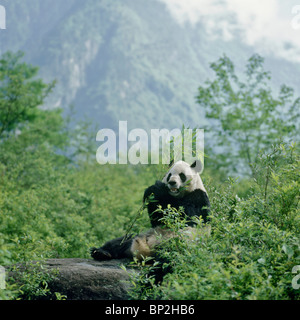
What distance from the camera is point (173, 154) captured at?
18.1 ft

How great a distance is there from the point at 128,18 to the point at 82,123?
88.8 m

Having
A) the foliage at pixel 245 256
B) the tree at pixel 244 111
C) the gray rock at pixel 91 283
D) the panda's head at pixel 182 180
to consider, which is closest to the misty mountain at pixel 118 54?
the tree at pixel 244 111

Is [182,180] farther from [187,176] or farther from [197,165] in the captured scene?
[197,165]

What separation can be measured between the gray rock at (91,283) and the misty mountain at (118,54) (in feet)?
212

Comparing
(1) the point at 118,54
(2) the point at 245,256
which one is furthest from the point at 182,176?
(1) the point at 118,54

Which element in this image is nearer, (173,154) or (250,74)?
(173,154)

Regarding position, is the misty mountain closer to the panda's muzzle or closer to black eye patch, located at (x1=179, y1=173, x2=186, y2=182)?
black eye patch, located at (x1=179, y1=173, x2=186, y2=182)

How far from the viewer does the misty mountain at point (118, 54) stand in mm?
79750

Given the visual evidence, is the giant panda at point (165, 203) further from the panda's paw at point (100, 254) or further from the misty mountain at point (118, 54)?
the misty mountain at point (118, 54)

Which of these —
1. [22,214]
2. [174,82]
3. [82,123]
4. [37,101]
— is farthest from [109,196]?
[174,82]

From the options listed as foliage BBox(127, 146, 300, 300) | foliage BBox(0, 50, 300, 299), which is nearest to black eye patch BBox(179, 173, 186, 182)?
foliage BBox(0, 50, 300, 299)

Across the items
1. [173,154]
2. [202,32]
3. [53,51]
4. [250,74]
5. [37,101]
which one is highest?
[202,32]

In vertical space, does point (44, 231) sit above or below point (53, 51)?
below

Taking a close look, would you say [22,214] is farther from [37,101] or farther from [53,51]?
[53,51]
